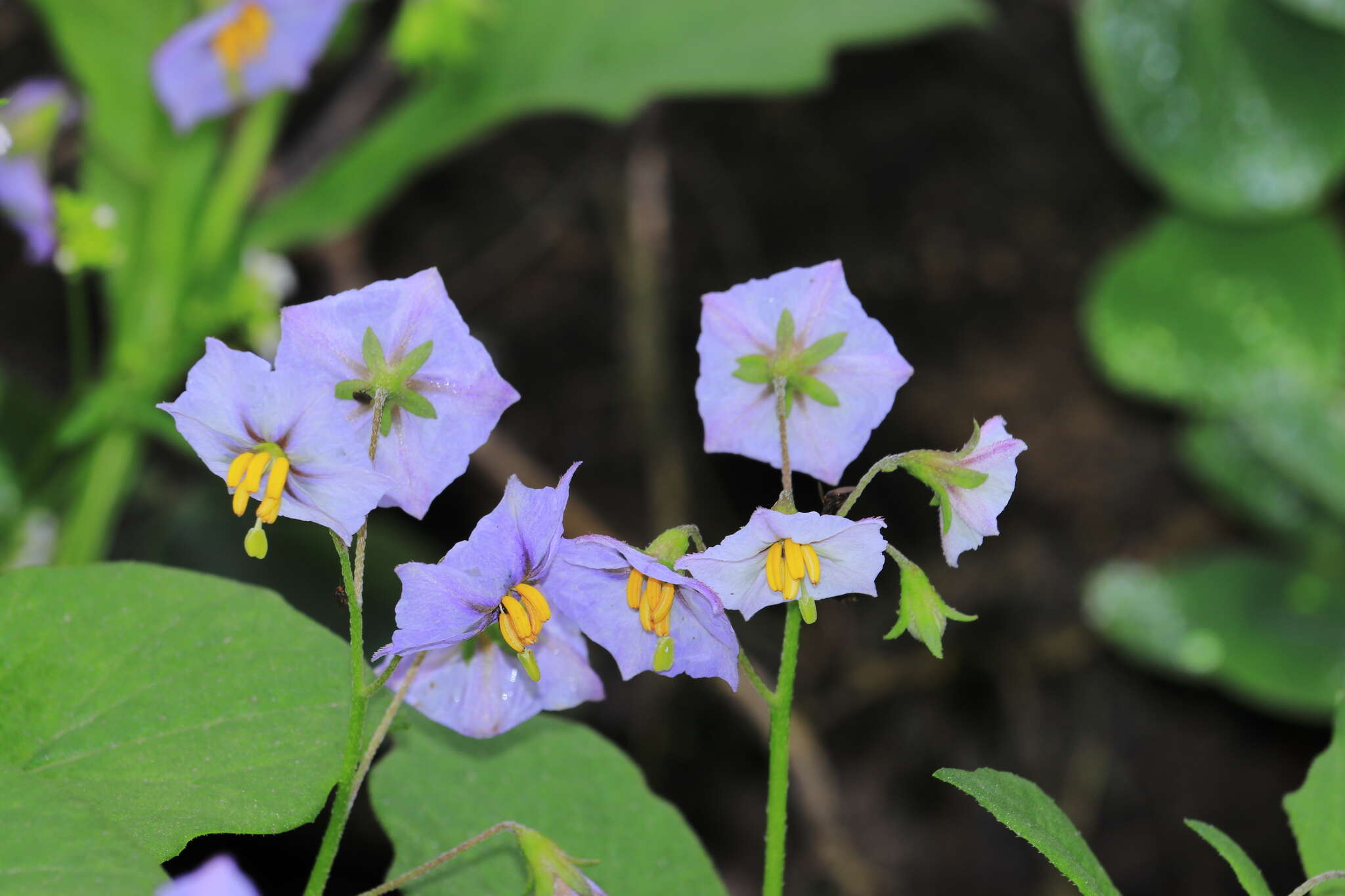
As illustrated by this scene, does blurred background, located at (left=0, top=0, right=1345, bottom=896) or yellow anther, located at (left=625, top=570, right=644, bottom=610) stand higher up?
yellow anther, located at (left=625, top=570, right=644, bottom=610)

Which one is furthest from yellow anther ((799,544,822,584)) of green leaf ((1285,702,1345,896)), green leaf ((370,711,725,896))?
green leaf ((1285,702,1345,896))

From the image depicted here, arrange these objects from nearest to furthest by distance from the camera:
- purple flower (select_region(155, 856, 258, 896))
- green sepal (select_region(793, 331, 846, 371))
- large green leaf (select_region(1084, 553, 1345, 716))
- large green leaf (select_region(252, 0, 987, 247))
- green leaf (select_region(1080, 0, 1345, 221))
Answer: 1. purple flower (select_region(155, 856, 258, 896))
2. green sepal (select_region(793, 331, 846, 371))
3. large green leaf (select_region(252, 0, 987, 247))
4. large green leaf (select_region(1084, 553, 1345, 716))
5. green leaf (select_region(1080, 0, 1345, 221))

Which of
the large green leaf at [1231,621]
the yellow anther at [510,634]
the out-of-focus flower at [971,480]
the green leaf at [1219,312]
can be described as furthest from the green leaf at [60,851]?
the green leaf at [1219,312]

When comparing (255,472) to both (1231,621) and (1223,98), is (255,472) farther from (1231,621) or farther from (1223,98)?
(1223,98)

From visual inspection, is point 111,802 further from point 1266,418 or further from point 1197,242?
point 1197,242

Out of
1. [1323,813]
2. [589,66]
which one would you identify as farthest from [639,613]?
[589,66]

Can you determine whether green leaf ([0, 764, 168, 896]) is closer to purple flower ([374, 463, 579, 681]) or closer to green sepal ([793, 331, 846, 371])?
purple flower ([374, 463, 579, 681])
